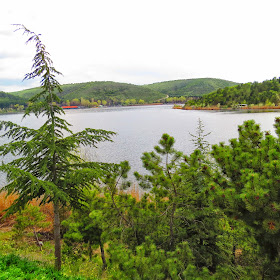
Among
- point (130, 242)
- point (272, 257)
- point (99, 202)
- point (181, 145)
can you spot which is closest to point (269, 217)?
point (272, 257)

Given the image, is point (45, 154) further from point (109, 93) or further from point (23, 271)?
point (109, 93)

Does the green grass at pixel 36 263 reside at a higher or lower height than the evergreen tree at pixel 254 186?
lower

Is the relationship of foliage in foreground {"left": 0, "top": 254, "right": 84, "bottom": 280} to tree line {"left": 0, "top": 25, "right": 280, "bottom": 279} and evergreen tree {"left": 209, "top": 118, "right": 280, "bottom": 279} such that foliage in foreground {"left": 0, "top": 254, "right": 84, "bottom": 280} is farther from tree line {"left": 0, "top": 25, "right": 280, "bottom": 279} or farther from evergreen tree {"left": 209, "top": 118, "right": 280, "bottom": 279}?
evergreen tree {"left": 209, "top": 118, "right": 280, "bottom": 279}

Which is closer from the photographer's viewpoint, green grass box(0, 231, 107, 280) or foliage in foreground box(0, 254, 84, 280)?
foliage in foreground box(0, 254, 84, 280)

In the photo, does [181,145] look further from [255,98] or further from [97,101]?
[97,101]

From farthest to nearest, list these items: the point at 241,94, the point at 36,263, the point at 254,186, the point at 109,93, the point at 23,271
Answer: the point at 109,93, the point at 241,94, the point at 36,263, the point at 23,271, the point at 254,186

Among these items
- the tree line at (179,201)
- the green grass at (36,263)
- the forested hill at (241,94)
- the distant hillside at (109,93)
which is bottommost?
the green grass at (36,263)

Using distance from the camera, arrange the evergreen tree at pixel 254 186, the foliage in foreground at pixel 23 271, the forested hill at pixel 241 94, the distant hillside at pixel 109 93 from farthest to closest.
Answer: the distant hillside at pixel 109 93 → the forested hill at pixel 241 94 → the foliage in foreground at pixel 23 271 → the evergreen tree at pixel 254 186

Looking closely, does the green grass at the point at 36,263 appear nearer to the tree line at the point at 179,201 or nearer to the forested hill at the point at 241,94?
the tree line at the point at 179,201

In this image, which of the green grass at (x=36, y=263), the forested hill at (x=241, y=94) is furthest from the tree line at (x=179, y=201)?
the forested hill at (x=241, y=94)

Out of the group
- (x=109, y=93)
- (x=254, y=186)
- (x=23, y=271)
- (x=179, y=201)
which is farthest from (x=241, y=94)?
(x=109, y=93)

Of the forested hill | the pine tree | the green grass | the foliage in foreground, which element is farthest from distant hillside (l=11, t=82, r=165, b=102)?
the foliage in foreground

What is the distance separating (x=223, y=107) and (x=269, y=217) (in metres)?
103

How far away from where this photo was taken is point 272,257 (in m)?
4.96
